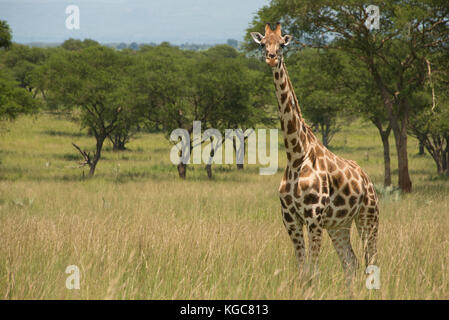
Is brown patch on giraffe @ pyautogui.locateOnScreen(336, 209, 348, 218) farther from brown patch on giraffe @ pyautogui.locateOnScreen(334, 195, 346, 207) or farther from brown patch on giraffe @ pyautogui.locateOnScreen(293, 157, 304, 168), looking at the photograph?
brown patch on giraffe @ pyautogui.locateOnScreen(293, 157, 304, 168)

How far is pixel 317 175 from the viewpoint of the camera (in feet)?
17.2

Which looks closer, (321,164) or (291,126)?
(291,126)

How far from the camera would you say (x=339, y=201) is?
18.0ft

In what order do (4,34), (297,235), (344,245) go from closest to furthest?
1. (297,235)
2. (344,245)
3. (4,34)

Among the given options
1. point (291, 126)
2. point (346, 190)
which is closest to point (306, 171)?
point (291, 126)

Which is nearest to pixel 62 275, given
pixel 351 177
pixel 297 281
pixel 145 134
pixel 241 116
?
pixel 297 281

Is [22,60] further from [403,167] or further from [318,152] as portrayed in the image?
[318,152]

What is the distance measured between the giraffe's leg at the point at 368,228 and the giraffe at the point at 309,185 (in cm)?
9

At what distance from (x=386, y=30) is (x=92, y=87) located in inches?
679

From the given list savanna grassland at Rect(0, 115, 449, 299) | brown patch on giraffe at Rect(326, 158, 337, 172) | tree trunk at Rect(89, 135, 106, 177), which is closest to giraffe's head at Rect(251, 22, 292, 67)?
brown patch on giraffe at Rect(326, 158, 337, 172)

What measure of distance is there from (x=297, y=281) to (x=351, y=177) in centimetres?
140

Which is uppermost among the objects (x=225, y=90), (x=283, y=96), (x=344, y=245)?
(x=225, y=90)

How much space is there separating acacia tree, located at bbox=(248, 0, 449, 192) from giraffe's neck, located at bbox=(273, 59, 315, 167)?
39.1 feet
